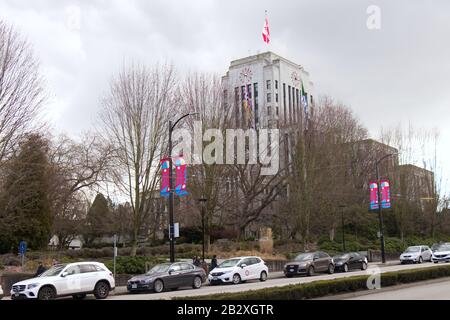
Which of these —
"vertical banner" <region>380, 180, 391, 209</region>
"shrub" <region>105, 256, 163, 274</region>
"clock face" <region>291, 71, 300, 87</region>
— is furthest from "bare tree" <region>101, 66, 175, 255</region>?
"clock face" <region>291, 71, 300, 87</region>

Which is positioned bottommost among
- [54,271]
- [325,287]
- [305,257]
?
[305,257]

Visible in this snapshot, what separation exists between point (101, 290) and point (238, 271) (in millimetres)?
8725

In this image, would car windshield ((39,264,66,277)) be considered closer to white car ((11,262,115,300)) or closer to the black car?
white car ((11,262,115,300))

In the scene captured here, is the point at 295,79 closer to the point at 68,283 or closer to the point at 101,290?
the point at 101,290

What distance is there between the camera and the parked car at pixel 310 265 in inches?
1183

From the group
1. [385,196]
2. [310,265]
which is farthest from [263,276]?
[385,196]

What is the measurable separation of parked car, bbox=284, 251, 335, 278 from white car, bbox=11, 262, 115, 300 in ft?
43.2

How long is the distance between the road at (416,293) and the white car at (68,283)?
10.3 meters

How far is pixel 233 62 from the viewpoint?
2881 inches

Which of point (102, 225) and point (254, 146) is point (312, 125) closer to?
point (254, 146)

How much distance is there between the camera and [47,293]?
18.4m

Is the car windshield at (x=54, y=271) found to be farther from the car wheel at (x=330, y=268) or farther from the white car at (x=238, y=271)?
the car wheel at (x=330, y=268)

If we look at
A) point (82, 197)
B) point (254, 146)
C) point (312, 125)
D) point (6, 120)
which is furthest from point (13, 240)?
point (312, 125)
